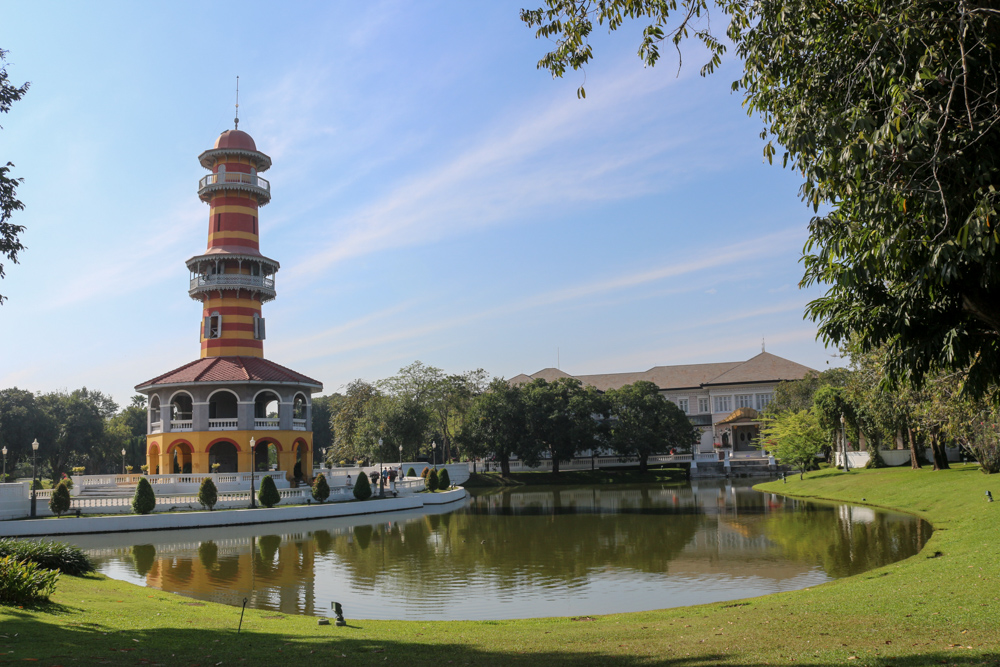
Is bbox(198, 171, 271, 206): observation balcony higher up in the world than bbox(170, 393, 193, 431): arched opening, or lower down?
higher up

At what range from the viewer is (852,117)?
795cm

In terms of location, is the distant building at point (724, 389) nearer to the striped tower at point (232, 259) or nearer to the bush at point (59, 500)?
the striped tower at point (232, 259)

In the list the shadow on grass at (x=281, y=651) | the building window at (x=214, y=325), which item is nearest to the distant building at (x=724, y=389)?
the building window at (x=214, y=325)

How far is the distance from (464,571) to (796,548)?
9879 millimetres

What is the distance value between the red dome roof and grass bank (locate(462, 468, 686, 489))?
101ft

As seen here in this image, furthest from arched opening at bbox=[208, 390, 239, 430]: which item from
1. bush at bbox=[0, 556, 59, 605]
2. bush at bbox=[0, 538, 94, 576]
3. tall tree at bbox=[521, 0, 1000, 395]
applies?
tall tree at bbox=[521, 0, 1000, 395]

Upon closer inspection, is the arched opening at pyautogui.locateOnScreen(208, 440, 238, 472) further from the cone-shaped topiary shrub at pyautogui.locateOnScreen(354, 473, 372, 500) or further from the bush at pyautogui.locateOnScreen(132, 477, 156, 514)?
the bush at pyautogui.locateOnScreen(132, 477, 156, 514)

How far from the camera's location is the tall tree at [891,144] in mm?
7641

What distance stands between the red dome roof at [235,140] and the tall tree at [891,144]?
140 ft

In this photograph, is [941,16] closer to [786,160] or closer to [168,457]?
[786,160]

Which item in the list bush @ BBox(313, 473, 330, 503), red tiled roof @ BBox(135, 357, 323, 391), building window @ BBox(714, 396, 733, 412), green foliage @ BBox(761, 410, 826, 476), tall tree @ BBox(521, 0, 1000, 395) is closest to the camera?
tall tree @ BBox(521, 0, 1000, 395)

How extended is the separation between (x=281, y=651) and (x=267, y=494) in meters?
27.1

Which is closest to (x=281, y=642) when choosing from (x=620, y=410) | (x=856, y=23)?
(x=856, y=23)

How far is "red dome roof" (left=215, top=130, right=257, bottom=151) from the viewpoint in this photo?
159 ft
